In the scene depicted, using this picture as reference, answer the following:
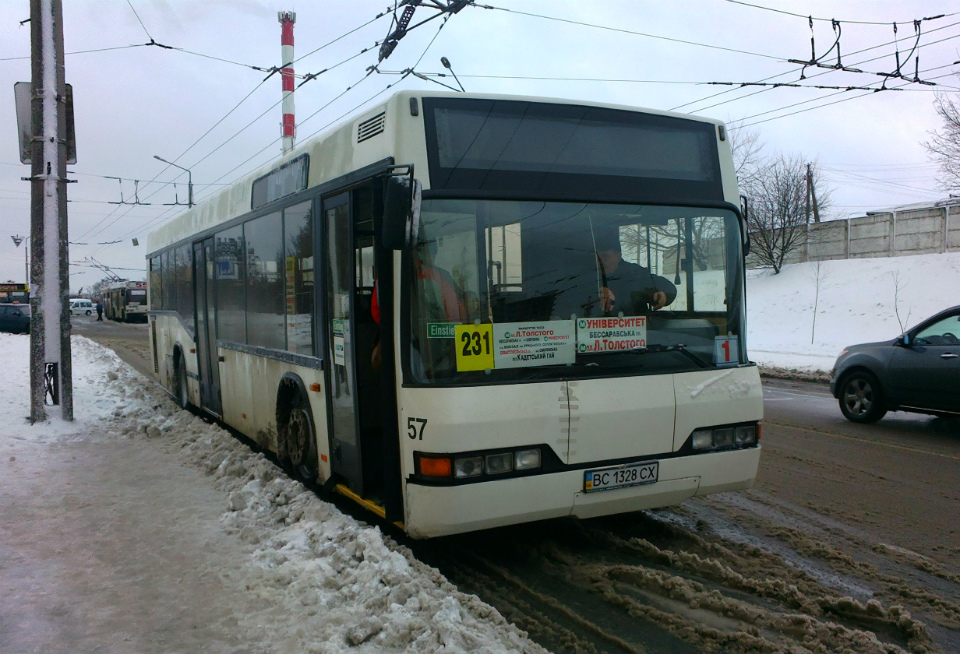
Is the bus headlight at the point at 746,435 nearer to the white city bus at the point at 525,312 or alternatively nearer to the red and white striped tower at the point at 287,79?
the white city bus at the point at 525,312

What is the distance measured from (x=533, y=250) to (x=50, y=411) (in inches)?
307

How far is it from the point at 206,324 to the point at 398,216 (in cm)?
633

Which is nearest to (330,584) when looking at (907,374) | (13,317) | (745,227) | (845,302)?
(745,227)

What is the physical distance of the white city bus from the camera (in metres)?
4.52

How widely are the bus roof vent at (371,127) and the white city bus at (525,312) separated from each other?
0.02m

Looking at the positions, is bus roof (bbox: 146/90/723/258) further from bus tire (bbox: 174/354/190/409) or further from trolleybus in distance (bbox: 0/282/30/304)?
trolleybus in distance (bbox: 0/282/30/304)

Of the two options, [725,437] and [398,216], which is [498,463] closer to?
[398,216]

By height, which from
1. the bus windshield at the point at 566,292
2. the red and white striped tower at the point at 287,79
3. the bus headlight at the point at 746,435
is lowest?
the bus headlight at the point at 746,435

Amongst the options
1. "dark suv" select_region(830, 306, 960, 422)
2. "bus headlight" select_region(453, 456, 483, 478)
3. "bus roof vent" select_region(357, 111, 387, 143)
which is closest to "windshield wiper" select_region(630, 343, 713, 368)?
"bus headlight" select_region(453, 456, 483, 478)

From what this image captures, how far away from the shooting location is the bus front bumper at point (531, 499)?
14.6 ft

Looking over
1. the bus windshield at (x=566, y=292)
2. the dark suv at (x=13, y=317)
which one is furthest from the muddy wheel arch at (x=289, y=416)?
the dark suv at (x=13, y=317)

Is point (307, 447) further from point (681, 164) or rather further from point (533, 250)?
point (681, 164)

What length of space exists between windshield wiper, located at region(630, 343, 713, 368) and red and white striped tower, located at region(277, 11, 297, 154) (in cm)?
3024

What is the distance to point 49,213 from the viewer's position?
9.79 m
